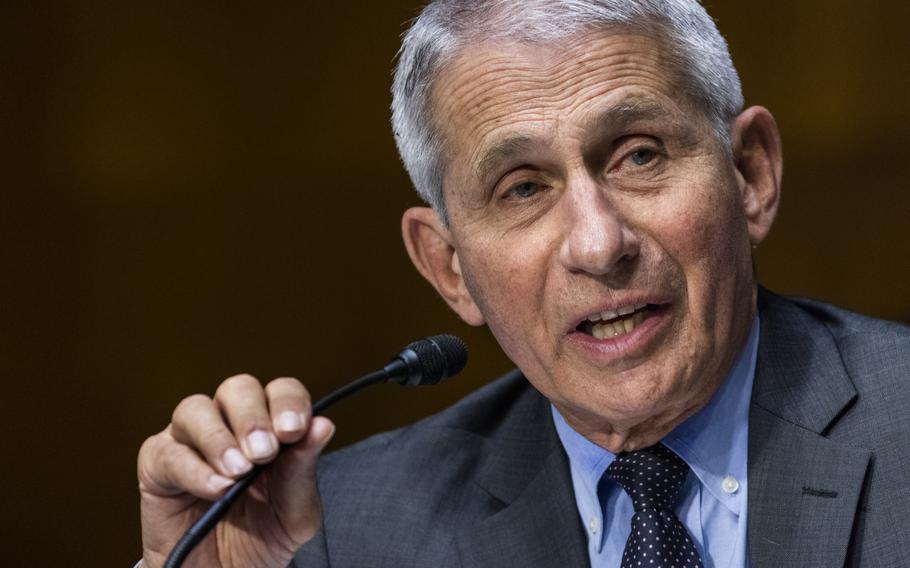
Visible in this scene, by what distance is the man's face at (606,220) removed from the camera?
6.44ft

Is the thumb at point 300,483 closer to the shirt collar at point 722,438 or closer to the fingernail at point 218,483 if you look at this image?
the fingernail at point 218,483

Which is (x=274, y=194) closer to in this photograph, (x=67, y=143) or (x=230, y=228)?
(x=230, y=228)

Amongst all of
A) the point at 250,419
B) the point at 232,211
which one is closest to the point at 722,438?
the point at 250,419

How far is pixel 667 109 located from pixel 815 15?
4.86 feet

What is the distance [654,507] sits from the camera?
2.07 m

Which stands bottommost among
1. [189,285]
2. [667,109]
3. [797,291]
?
[797,291]

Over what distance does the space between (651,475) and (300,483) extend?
581 mm

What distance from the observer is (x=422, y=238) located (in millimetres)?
2402

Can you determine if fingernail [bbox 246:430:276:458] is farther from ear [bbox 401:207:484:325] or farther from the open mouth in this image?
ear [bbox 401:207:484:325]

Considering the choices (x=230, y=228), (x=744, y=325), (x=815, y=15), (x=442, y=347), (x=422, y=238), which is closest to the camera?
(x=442, y=347)

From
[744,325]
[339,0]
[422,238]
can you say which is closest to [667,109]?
[744,325]

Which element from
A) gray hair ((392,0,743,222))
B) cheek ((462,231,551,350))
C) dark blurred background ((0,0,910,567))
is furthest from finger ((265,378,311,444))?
dark blurred background ((0,0,910,567))

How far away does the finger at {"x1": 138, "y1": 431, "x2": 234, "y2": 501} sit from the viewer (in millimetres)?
1767

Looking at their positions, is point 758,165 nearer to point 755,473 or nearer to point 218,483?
point 755,473
